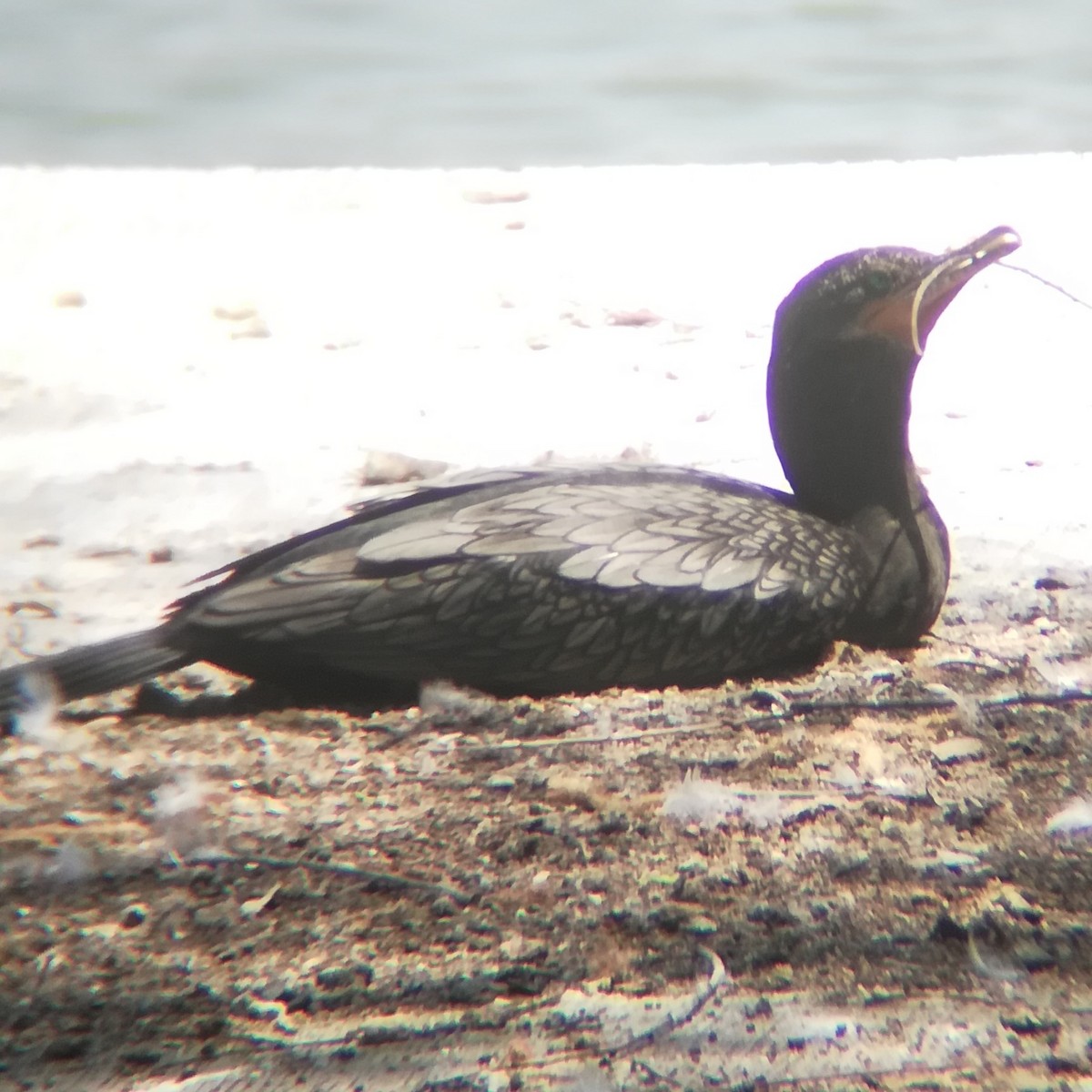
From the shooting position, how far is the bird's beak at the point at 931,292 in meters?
1.85

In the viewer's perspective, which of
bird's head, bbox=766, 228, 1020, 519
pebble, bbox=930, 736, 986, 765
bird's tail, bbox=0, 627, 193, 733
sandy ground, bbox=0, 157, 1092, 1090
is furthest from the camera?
bird's head, bbox=766, 228, 1020, 519

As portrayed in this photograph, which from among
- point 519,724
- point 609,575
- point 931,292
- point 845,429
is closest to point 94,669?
point 519,724

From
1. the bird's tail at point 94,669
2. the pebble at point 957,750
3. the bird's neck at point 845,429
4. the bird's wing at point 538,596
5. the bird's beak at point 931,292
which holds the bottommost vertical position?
the pebble at point 957,750

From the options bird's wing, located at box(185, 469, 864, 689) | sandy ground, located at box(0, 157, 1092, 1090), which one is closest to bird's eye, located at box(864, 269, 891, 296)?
sandy ground, located at box(0, 157, 1092, 1090)

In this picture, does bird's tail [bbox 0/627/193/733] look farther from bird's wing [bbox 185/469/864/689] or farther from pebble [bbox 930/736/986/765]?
pebble [bbox 930/736/986/765]

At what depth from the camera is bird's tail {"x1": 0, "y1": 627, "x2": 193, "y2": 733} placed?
1.76 metres

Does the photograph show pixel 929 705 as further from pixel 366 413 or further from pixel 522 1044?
pixel 366 413

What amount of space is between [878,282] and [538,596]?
2.10 feet

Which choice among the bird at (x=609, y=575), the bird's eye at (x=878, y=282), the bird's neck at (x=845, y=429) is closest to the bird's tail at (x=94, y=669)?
the bird at (x=609, y=575)

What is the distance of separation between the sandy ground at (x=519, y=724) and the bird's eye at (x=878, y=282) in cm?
27

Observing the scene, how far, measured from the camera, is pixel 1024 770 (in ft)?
5.27

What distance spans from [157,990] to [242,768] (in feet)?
1.24

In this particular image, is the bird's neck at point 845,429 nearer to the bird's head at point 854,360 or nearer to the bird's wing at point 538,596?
the bird's head at point 854,360

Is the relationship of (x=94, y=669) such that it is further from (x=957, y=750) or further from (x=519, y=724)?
(x=957, y=750)
